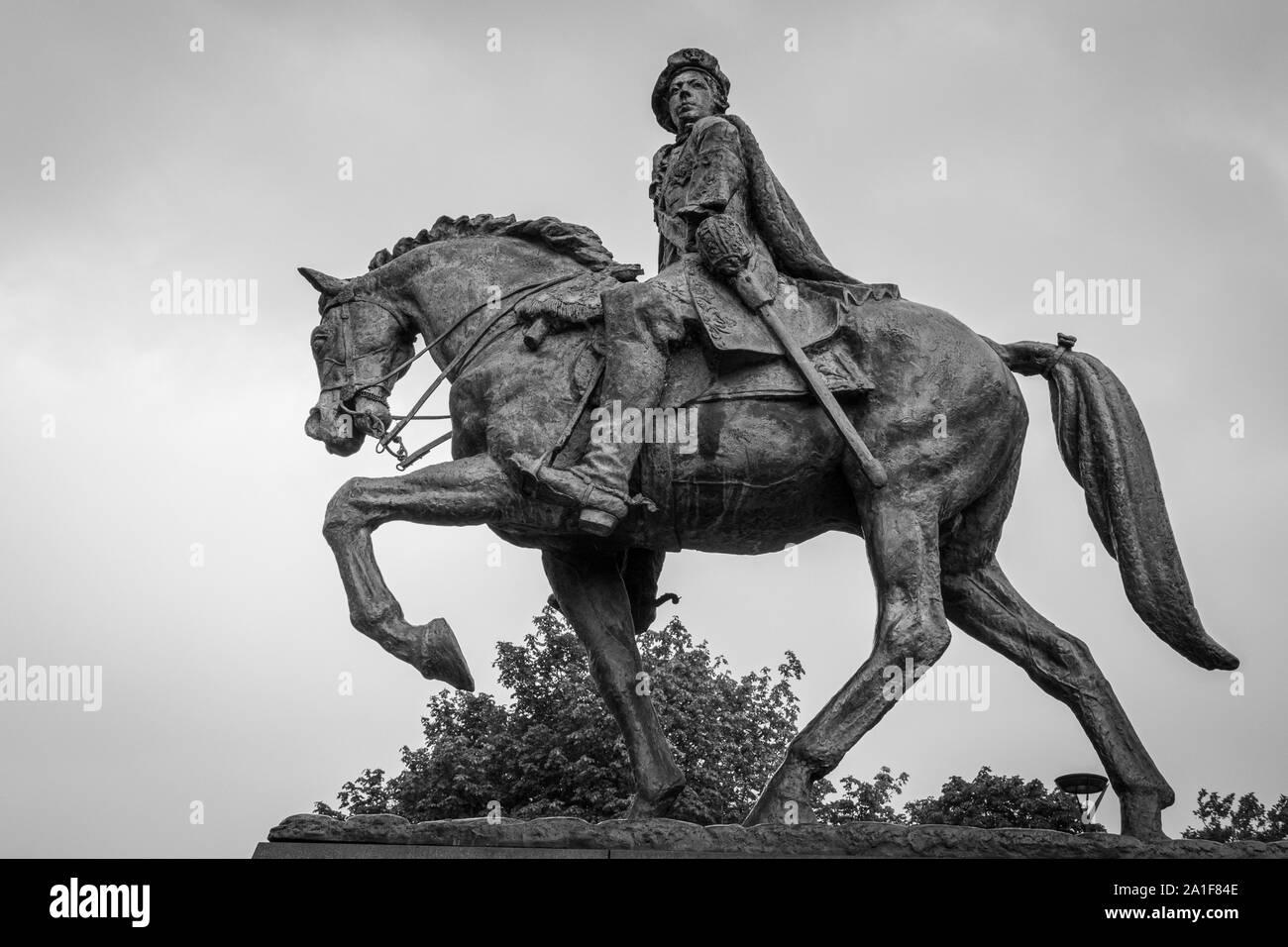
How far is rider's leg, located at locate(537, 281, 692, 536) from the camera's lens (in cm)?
984

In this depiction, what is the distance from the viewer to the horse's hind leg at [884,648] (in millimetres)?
9562

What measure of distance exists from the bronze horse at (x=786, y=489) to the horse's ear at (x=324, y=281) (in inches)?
2.5

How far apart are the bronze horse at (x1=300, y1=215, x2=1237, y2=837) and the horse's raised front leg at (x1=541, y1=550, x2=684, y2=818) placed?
0.01 meters

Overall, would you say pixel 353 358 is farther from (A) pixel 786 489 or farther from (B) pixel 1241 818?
(B) pixel 1241 818

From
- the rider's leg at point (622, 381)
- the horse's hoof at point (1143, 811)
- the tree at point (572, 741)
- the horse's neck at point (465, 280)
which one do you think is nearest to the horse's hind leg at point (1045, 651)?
the horse's hoof at point (1143, 811)

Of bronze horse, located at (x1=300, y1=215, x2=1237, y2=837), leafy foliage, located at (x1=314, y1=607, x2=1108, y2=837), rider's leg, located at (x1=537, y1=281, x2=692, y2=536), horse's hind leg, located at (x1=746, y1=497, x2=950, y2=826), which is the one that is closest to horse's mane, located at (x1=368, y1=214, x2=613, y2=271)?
bronze horse, located at (x1=300, y1=215, x2=1237, y2=837)

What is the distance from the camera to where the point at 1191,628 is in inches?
398

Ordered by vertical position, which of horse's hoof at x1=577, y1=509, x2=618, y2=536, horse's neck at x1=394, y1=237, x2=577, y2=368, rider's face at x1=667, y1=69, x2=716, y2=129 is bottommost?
horse's hoof at x1=577, y1=509, x2=618, y2=536

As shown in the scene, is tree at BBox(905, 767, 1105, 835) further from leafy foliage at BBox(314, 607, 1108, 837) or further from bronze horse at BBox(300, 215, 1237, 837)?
bronze horse at BBox(300, 215, 1237, 837)

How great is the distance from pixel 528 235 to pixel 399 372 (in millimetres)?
1175

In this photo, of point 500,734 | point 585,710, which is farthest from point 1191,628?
point 500,734

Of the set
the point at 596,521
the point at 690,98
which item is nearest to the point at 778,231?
the point at 690,98

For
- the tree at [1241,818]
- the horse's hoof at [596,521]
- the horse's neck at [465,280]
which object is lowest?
the tree at [1241,818]

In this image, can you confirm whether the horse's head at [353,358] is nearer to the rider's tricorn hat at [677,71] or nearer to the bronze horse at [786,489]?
the bronze horse at [786,489]
